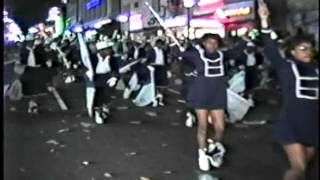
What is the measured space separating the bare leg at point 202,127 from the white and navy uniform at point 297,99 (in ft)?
0.69

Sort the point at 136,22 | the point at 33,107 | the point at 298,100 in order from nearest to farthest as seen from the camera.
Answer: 1. the point at 298,100
2. the point at 136,22
3. the point at 33,107

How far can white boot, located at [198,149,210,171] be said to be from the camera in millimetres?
1232

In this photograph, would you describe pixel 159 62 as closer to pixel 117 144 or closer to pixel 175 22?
pixel 175 22

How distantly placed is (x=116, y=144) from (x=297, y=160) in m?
0.46

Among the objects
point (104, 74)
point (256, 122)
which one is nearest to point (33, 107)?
point (104, 74)

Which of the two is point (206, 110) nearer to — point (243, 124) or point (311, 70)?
point (243, 124)

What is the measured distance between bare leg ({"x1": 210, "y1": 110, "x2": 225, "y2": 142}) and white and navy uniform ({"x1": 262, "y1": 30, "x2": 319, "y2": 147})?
0.59ft

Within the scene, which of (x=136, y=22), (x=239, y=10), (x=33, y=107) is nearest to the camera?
(x=239, y=10)

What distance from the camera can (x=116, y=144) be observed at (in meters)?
1.30

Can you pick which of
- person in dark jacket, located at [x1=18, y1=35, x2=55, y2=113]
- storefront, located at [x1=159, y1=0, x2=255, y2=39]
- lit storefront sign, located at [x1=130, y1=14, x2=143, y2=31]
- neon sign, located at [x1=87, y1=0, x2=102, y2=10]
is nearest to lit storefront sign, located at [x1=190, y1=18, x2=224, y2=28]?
storefront, located at [x1=159, y1=0, x2=255, y2=39]

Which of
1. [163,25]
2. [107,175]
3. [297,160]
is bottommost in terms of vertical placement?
[107,175]

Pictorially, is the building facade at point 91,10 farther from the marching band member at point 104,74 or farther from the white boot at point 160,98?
the white boot at point 160,98

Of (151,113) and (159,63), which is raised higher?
(159,63)

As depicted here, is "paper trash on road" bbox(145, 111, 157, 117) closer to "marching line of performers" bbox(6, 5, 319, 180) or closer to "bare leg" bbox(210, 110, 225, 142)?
"marching line of performers" bbox(6, 5, 319, 180)
